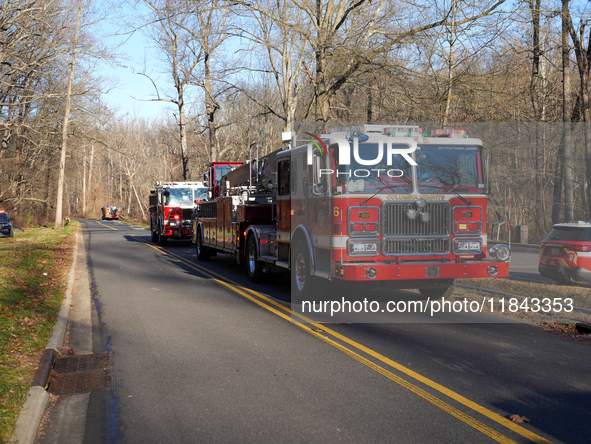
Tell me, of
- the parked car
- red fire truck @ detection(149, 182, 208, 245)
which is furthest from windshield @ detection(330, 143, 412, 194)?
the parked car

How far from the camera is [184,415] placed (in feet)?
16.3

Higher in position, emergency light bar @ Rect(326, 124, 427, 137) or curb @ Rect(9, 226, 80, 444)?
emergency light bar @ Rect(326, 124, 427, 137)

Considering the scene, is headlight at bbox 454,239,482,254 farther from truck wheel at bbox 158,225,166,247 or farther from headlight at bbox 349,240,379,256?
truck wheel at bbox 158,225,166,247

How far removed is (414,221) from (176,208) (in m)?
18.6

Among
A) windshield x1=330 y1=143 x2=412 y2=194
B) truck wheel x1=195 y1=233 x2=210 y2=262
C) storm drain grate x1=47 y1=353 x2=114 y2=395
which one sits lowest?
storm drain grate x1=47 y1=353 x2=114 y2=395

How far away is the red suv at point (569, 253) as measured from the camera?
1181 centimetres

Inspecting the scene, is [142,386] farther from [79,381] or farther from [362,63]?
[362,63]

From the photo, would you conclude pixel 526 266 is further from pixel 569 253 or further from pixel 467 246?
pixel 467 246

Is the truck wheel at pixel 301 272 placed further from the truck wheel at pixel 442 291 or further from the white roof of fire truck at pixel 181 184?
the white roof of fire truck at pixel 181 184

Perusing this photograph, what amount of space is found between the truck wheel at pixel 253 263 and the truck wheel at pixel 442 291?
157 inches

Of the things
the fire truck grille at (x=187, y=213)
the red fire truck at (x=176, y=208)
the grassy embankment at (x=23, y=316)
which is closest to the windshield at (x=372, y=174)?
the grassy embankment at (x=23, y=316)

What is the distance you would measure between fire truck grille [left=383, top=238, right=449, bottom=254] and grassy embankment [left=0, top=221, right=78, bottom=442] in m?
5.32

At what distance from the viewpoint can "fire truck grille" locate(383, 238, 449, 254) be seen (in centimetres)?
918

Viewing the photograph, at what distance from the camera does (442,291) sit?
11016 millimetres
